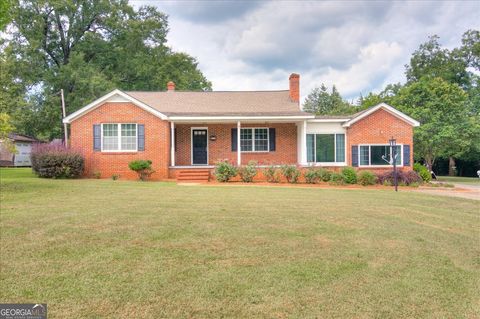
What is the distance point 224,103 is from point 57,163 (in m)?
9.75

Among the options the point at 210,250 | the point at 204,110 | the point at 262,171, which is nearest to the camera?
the point at 210,250

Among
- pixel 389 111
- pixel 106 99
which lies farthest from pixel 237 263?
pixel 389 111

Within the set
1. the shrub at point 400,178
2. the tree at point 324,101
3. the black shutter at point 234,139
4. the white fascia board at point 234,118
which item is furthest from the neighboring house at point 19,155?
the tree at point 324,101

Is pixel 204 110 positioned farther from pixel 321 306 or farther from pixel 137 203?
pixel 321 306

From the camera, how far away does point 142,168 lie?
15578 millimetres

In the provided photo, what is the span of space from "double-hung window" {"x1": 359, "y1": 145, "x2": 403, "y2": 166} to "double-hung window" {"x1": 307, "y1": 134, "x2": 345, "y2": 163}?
107 cm

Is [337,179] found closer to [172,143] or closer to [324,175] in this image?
[324,175]

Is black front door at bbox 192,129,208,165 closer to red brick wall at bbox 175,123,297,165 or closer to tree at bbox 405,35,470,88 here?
red brick wall at bbox 175,123,297,165

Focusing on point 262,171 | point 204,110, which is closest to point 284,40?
point 204,110

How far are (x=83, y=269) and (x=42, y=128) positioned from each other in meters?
26.0

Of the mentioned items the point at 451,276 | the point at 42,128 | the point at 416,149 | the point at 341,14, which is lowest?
the point at 451,276

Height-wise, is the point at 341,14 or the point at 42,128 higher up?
the point at 341,14

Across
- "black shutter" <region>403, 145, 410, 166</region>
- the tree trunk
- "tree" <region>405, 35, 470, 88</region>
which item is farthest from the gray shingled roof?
"tree" <region>405, 35, 470, 88</region>

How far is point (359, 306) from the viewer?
2926 mm
